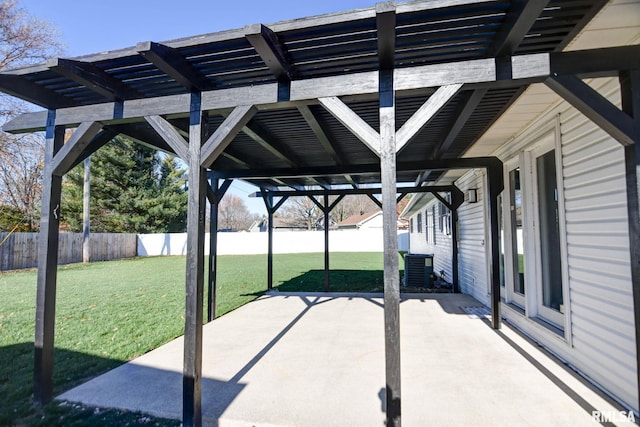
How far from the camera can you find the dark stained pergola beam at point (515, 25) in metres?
1.72

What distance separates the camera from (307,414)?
2.41 m

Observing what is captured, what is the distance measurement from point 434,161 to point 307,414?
393 cm

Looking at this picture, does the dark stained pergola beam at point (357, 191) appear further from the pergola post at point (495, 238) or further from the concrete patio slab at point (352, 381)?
the concrete patio slab at point (352, 381)

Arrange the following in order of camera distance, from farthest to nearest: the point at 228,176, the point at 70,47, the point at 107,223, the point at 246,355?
1. the point at 107,223
2. the point at 70,47
3. the point at 228,176
4. the point at 246,355

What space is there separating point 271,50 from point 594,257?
316 cm

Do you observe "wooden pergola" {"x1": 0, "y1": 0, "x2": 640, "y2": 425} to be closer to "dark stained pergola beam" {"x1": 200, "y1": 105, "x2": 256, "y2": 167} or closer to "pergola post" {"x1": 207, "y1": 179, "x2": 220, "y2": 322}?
"dark stained pergola beam" {"x1": 200, "y1": 105, "x2": 256, "y2": 167}

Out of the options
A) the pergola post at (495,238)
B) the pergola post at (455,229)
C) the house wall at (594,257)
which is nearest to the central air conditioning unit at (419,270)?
the pergola post at (455,229)

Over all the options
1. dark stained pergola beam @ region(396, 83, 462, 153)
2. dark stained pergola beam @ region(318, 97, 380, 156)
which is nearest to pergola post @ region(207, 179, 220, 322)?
dark stained pergola beam @ region(318, 97, 380, 156)

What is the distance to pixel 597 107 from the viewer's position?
2.02 meters

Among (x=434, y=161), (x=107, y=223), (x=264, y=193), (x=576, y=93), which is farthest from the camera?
(x=107, y=223)

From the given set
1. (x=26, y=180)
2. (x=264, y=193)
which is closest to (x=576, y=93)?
(x=264, y=193)

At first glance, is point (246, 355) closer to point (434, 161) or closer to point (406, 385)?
point (406, 385)

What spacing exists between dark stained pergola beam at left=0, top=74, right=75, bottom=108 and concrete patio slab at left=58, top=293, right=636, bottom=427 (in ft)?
8.49

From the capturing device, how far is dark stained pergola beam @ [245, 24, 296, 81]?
1.98 m
